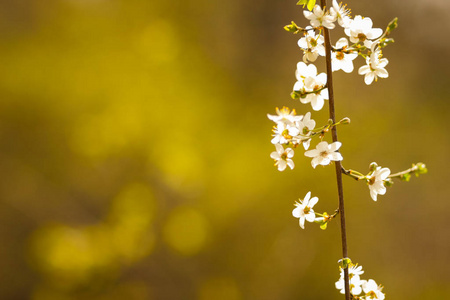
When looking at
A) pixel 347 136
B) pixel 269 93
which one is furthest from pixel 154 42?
pixel 347 136

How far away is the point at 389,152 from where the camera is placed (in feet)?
4.98

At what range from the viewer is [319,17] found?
37cm

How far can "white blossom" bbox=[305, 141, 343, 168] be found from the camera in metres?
0.38

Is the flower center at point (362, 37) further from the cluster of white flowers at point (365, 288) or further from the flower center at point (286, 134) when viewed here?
the cluster of white flowers at point (365, 288)

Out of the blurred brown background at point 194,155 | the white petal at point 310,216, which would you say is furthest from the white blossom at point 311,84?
the blurred brown background at point 194,155

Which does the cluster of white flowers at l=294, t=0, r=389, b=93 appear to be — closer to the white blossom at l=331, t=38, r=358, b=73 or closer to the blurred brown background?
the white blossom at l=331, t=38, r=358, b=73

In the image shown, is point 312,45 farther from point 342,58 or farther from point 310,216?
point 310,216

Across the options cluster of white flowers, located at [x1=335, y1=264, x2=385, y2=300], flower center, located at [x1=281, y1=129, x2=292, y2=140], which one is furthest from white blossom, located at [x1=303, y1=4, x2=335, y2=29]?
cluster of white flowers, located at [x1=335, y1=264, x2=385, y2=300]

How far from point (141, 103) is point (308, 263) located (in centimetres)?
85

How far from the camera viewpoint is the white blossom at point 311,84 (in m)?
0.40

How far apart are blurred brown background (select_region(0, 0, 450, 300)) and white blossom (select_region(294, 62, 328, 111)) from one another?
1063 mm

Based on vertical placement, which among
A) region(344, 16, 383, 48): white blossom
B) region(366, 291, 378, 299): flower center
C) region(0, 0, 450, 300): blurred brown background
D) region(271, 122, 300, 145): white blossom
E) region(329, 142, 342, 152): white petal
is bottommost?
region(366, 291, 378, 299): flower center

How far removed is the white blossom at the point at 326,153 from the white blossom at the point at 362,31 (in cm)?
11

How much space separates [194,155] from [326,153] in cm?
108
